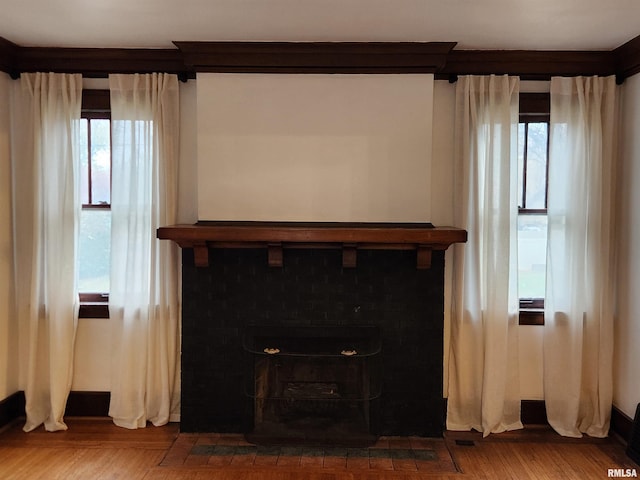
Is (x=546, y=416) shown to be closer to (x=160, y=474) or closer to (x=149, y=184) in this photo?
(x=160, y=474)

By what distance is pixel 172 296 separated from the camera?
3.78 meters

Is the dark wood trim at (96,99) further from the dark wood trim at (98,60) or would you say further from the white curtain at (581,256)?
the white curtain at (581,256)

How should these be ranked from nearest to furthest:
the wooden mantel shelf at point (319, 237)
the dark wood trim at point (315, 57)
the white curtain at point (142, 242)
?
the wooden mantel shelf at point (319, 237) < the dark wood trim at point (315, 57) < the white curtain at point (142, 242)

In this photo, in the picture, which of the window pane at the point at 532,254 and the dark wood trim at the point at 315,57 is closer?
the dark wood trim at the point at 315,57

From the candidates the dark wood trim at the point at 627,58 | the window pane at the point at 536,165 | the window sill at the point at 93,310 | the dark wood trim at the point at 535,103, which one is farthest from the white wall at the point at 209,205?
the dark wood trim at the point at 627,58

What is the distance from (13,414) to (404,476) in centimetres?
261

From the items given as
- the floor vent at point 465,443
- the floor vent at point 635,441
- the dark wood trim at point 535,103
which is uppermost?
the dark wood trim at point 535,103

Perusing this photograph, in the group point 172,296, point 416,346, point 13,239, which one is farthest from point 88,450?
point 416,346

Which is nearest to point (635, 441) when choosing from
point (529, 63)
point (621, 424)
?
point (621, 424)

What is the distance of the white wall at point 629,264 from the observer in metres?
3.48

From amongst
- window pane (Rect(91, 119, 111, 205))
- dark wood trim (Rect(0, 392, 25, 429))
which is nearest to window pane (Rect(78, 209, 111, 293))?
window pane (Rect(91, 119, 111, 205))

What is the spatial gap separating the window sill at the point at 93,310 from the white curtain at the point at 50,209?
7 centimetres

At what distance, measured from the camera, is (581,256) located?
364cm

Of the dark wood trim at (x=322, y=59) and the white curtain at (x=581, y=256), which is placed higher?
the dark wood trim at (x=322, y=59)
